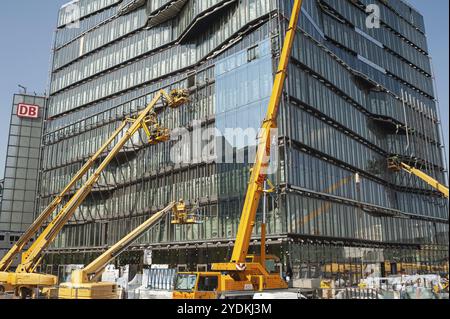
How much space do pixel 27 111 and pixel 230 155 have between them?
48.9 metres

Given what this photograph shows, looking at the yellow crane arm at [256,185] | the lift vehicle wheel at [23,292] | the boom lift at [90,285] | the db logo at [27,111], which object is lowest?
the lift vehicle wheel at [23,292]

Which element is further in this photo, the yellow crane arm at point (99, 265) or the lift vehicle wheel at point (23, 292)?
the lift vehicle wheel at point (23, 292)

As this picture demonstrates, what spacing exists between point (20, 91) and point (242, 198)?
54984 mm

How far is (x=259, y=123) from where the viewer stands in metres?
40.9

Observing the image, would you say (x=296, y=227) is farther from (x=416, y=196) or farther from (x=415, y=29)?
(x=415, y=29)

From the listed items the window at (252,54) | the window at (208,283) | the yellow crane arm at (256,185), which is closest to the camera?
the window at (208,283)

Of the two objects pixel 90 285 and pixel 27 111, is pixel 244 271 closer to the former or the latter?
pixel 90 285

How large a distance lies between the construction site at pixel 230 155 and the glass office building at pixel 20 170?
273 mm

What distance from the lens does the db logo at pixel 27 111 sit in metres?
76.1

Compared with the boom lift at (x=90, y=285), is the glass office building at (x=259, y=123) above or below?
above

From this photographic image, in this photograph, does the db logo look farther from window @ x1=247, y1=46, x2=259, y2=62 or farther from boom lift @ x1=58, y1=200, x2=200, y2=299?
boom lift @ x1=58, y1=200, x2=200, y2=299

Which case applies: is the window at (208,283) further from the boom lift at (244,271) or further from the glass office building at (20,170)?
the glass office building at (20,170)

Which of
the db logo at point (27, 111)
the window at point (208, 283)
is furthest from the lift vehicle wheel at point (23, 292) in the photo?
the db logo at point (27, 111)
